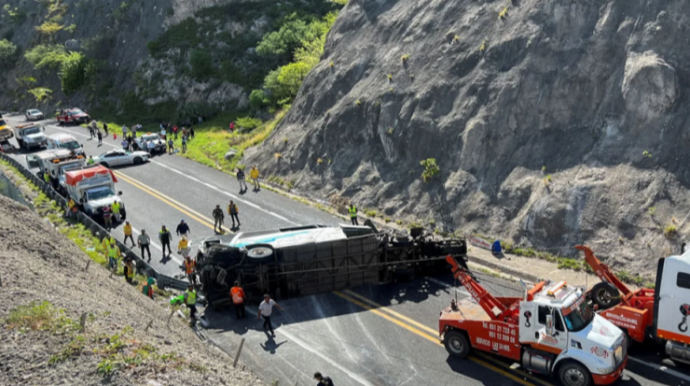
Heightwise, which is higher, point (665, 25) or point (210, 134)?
point (665, 25)

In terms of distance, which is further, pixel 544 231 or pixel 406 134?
pixel 406 134

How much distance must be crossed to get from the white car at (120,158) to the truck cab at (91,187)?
8.63 meters

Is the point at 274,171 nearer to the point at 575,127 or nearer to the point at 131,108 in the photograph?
the point at 575,127

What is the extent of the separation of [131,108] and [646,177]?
4716 centimetres

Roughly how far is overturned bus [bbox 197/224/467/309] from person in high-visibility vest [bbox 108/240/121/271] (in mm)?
4306

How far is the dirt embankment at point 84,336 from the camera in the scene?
40.2 ft

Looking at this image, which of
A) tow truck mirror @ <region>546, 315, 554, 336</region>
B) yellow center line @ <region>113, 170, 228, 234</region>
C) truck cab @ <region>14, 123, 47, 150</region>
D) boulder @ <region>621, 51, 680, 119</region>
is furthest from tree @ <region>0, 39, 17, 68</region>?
tow truck mirror @ <region>546, 315, 554, 336</region>

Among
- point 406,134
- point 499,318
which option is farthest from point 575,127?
point 499,318

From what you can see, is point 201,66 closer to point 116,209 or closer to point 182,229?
point 116,209

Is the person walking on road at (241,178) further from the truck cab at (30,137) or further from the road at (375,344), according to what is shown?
the truck cab at (30,137)

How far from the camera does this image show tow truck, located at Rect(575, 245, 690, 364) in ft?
50.1

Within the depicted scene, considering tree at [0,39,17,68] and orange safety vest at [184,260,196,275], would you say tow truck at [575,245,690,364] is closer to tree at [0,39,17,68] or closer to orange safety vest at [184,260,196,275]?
orange safety vest at [184,260,196,275]

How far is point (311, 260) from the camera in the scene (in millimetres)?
20844

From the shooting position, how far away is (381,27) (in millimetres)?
38031
